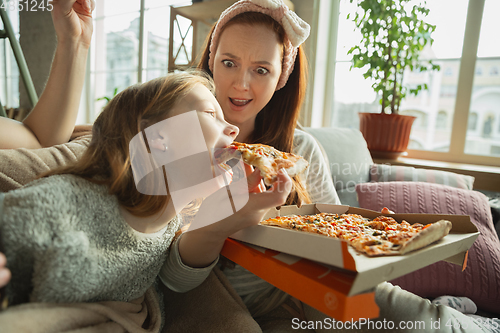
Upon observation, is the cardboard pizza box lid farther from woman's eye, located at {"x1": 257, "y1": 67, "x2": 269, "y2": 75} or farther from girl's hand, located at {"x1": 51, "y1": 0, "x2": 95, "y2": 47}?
girl's hand, located at {"x1": 51, "y1": 0, "x2": 95, "y2": 47}

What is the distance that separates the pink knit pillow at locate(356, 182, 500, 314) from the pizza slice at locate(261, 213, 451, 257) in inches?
20.7

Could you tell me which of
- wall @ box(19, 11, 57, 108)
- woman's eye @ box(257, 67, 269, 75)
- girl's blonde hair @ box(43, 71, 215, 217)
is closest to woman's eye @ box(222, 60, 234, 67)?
woman's eye @ box(257, 67, 269, 75)

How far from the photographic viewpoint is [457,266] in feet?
3.93

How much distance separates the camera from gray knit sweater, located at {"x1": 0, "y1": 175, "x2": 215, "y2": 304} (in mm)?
587

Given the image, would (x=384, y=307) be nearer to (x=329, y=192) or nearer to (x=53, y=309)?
(x=329, y=192)

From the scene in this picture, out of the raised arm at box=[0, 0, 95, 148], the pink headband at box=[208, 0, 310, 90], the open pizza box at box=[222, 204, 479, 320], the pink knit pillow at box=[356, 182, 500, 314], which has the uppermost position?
the pink headband at box=[208, 0, 310, 90]

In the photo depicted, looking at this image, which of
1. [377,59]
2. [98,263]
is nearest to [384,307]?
[98,263]

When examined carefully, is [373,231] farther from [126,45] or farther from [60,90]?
[126,45]

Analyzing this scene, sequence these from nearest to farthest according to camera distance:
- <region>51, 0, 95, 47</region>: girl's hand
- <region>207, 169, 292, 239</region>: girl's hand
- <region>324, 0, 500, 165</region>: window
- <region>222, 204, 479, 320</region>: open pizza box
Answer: <region>222, 204, 479, 320</region>: open pizza box, <region>207, 169, 292, 239</region>: girl's hand, <region>51, 0, 95, 47</region>: girl's hand, <region>324, 0, 500, 165</region>: window

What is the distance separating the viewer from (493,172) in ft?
6.38

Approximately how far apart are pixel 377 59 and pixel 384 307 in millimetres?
1906

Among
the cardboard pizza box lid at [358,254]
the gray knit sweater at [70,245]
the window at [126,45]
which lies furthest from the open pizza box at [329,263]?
the window at [126,45]

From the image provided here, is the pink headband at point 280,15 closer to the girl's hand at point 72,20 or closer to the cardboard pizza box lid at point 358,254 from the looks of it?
the girl's hand at point 72,20

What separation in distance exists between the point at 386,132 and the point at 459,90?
0.72 meters
